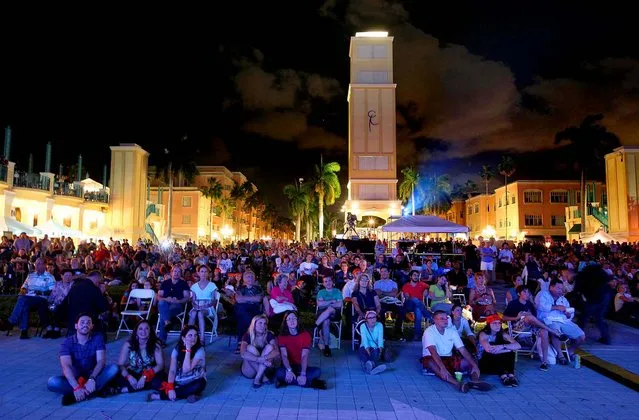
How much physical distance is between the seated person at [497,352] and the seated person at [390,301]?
8.93ft

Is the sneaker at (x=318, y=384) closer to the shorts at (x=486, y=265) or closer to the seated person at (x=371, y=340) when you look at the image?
the seated person at (x=371, y=340)

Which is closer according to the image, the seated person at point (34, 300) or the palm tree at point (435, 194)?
the seated person at point (34, 300)

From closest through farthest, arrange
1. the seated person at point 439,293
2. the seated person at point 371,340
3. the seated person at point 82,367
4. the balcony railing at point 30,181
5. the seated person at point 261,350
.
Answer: the seated person at point 82,367 < the seated person at point 261,350 < the seated person at point 371,340 < the seated person at point 439,293 < the balcony railing at point 30,181

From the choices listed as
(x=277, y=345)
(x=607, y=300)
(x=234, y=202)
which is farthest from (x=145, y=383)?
(x=234, y=202)

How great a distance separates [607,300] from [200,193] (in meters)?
58.9

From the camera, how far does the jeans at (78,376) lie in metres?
5.73

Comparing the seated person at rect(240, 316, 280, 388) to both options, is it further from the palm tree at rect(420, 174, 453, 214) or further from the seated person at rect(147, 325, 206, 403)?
the palm tree at rect(420, 174, 453, 214)

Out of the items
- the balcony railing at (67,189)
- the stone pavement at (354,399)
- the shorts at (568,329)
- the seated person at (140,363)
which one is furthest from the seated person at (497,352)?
the balcony railing at (67,189)

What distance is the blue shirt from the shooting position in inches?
230

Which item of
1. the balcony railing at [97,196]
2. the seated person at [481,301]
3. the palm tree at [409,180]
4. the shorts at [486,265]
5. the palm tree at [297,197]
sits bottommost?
the seated person at [481,301]

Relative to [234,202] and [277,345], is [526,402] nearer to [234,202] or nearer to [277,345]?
[277,345]

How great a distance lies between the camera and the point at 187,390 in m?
5.82

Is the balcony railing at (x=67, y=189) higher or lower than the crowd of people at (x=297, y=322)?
higher

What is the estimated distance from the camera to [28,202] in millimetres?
30141
